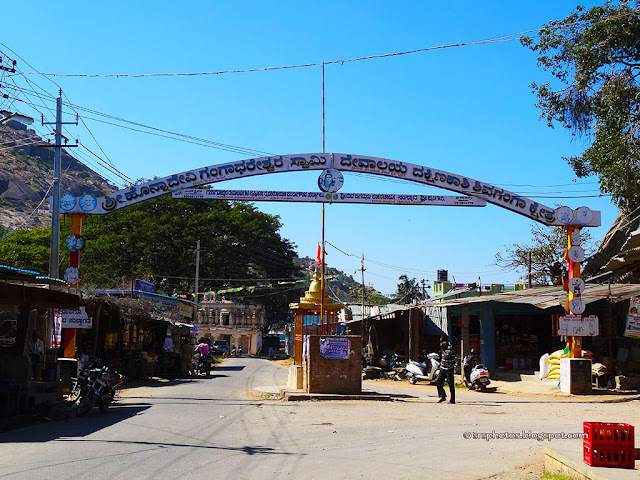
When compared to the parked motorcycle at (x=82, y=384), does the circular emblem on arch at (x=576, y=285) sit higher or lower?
higher

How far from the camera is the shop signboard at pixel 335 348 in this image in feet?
58.5

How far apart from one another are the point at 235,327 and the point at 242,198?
195ft

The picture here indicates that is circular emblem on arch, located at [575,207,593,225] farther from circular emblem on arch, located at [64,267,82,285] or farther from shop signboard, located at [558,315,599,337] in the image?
circular emblem on arch, located at [64,267,82,285]

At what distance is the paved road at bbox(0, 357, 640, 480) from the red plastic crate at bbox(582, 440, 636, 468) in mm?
1257

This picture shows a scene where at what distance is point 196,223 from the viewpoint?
181 feet

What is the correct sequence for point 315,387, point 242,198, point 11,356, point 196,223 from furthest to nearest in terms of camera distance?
1. point 196,223
2. point 242,198
3. point 315,387
4. point 11,356

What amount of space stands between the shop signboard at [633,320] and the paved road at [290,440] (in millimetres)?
3338

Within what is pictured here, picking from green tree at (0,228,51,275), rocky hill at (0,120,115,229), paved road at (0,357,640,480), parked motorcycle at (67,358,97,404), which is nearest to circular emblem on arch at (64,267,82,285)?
paved road at (0,357,640,480)

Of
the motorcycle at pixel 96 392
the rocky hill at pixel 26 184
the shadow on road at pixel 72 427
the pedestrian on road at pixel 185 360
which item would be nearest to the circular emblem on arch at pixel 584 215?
the shadow on road at pixel 72 427

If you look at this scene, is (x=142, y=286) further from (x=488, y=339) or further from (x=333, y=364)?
(x=333, y=364)

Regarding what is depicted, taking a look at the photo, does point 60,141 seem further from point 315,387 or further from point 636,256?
point 636,256

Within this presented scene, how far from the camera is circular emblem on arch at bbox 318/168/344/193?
19.9m

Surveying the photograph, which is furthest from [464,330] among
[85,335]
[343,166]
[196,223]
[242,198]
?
[196,223]

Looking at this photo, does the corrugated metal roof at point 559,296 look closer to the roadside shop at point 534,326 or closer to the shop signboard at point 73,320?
the roadside shop at point 534,326
